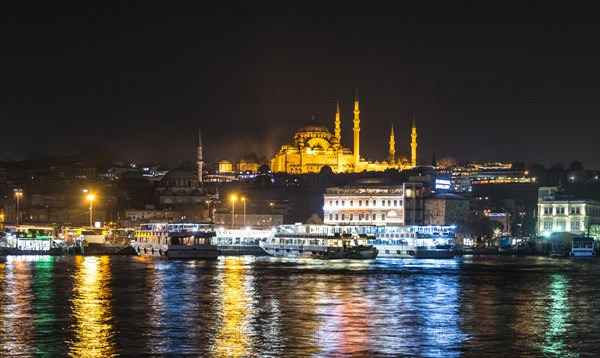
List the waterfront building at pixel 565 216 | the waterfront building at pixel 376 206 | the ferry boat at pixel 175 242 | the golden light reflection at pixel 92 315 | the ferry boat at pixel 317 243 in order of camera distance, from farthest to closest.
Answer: the waterfront building at pixel 376 206 < the waterfront building at pixel 565 216 < the ferry boat at pixel 317 243 < the ferry boat at pixel 175 242 < the golden light reflection at pixel 92 315

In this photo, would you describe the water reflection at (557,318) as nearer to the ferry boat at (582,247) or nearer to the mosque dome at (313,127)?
the ferry boat at (582,247)

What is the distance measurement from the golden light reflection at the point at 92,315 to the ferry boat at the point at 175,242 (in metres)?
15.8

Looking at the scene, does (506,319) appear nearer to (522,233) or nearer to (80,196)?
(522,233)

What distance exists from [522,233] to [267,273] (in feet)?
211

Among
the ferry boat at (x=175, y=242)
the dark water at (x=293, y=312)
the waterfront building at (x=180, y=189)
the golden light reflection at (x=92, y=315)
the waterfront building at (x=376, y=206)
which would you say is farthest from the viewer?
the waterfront building at (x=180, y=189)

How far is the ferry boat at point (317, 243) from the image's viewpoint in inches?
2869

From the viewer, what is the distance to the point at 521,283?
49812 mm

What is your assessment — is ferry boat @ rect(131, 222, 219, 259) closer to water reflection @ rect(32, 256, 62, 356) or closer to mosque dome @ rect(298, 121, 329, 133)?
water reflection @ rect(32, 256, 62, 356)

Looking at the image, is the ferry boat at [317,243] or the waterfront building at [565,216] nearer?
the ferry boat at [317,243]

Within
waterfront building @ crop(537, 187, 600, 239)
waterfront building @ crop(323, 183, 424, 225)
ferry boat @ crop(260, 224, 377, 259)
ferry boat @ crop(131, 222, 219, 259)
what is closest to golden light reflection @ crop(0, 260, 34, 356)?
ferry boat @ crop(131, 222, 219, 259)

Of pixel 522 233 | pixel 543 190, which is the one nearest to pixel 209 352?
pixel 543 190

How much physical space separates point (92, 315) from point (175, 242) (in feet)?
123

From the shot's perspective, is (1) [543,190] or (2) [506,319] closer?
(2) [506,319]

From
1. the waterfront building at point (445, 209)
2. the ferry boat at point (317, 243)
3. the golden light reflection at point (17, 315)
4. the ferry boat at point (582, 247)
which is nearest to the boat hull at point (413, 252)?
the ferry boat at point (317, 243)
